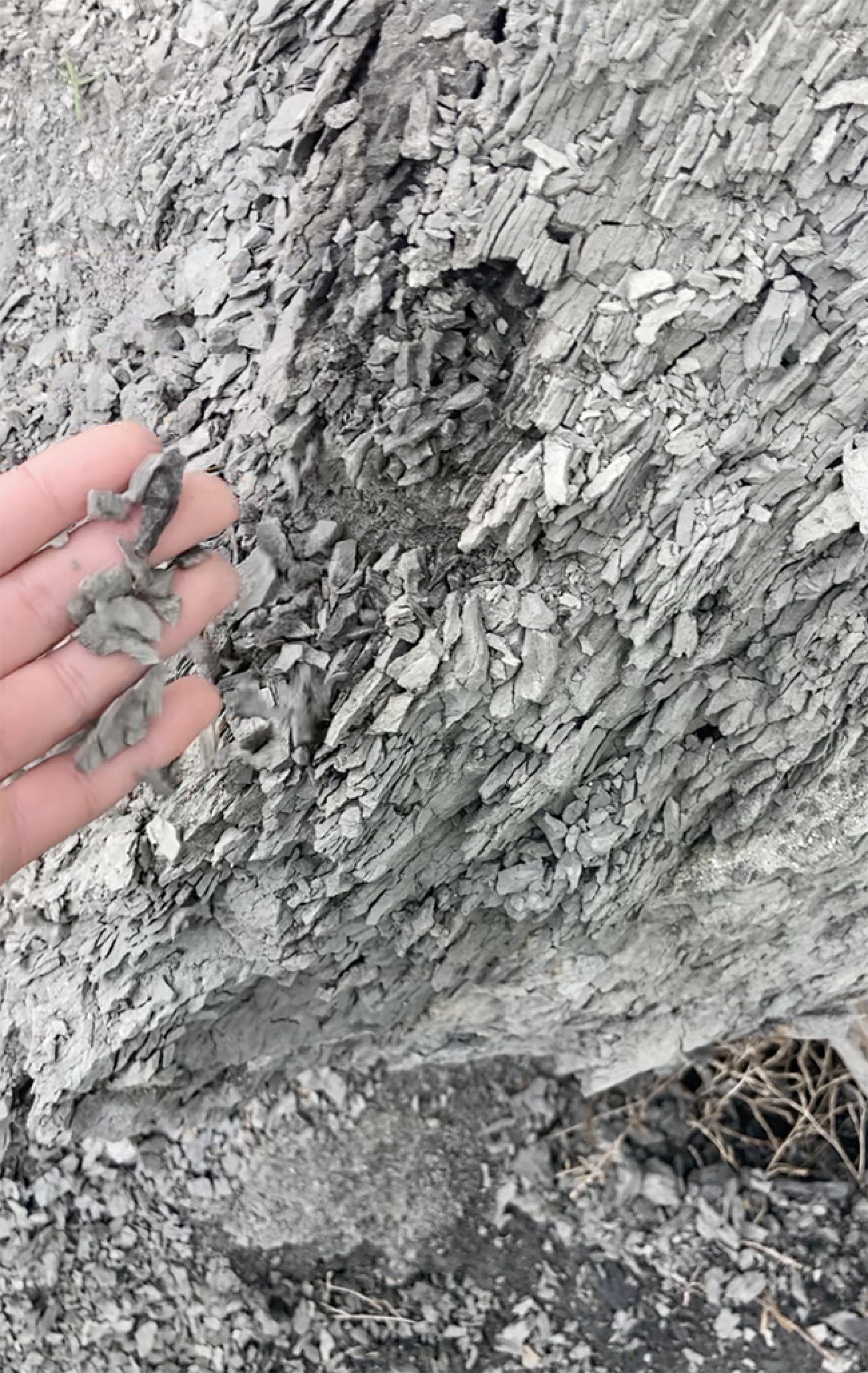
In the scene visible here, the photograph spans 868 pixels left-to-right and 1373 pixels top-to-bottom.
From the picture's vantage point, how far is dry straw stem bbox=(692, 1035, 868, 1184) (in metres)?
3.24

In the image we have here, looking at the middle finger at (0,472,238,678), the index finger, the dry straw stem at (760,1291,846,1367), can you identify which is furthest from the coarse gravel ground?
the index finger

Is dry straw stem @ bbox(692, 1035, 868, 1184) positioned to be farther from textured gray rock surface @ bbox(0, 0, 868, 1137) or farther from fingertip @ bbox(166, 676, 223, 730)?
fingertip @ bbox(166, 676, 223, 730)

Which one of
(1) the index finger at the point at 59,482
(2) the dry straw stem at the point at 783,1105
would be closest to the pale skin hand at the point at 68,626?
(1) the index finger at the point at 59,482

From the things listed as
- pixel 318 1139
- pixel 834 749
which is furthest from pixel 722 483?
pixel 318 1139

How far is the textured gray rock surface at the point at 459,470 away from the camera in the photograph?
1606 mm

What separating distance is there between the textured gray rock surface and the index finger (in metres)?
0.23

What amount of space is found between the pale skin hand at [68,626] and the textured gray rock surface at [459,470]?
15 centimetres

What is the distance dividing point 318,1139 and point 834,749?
203 centimetres

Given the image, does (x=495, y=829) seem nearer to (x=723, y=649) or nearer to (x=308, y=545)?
(x=723, y=649)

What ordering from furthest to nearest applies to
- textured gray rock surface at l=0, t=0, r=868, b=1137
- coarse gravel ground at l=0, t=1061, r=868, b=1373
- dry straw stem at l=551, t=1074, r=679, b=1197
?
1. dry straw stem at l=551, t=1074, r=679, b=1197
2. coarse gravel ground at l=0, t=1061, r=868, b=1373
3. textured gray rock surface at l=0, t=0, r=868, b=1137

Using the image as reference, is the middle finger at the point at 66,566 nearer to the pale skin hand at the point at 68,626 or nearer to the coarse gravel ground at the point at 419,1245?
the pale skin hand at the point at 68,626

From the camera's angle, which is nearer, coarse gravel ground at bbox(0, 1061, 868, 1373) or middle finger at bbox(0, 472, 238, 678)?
middle finger at bbox(0, 472, 238, 678)

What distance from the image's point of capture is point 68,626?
5.70 feet

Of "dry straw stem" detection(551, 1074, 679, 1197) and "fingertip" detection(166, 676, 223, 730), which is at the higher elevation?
"fingertip" detection(166, 676, 223, 730)
